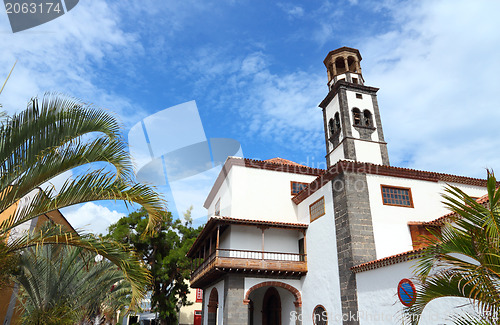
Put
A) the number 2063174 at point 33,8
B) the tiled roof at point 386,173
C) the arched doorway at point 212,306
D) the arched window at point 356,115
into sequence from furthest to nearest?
1. the arched window at point 356,115
2. the arched doorway at point 212,306
3. the tiled roof at point 386,173
4. the number 2063174 at point 33,8

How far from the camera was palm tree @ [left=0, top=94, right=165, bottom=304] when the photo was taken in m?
5.08

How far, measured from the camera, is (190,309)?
3788 cm

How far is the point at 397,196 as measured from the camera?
15.2 m

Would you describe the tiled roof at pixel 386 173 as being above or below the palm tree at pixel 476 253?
above

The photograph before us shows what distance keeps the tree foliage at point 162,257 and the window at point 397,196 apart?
14316mm

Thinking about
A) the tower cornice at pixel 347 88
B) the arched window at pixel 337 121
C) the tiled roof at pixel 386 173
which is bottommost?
the tiled roof at pixel 386 173

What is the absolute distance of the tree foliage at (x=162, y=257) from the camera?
2367 centimetres

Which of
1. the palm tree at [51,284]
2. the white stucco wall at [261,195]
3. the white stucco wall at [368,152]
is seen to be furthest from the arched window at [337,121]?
the palm tree at [51,284]

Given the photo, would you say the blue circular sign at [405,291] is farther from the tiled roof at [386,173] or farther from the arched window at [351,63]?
the arched window at [351,63]

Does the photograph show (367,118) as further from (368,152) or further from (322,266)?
(322,266)

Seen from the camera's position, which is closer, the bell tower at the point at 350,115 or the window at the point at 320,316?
the window at the point at 320,316

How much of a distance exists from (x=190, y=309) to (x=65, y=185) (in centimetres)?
3649

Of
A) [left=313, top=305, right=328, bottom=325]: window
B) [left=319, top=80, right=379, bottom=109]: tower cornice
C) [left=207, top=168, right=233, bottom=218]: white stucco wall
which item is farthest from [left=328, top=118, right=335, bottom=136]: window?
[left=313, top=305, right=328, bottom=325]: window

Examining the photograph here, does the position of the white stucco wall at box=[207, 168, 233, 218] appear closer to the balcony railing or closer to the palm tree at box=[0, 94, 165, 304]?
the balcony railing
